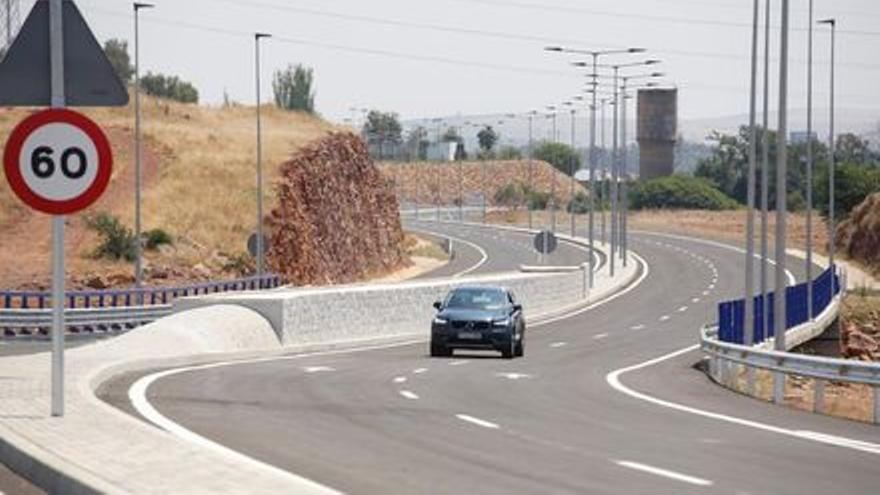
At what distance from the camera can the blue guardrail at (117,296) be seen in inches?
2210

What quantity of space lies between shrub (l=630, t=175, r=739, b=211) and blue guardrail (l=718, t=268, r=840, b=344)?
365 ft

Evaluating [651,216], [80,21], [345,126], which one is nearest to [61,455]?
[80,21]

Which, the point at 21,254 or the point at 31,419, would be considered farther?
the point at 21,254

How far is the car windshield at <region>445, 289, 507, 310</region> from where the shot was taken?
42653 millimetres

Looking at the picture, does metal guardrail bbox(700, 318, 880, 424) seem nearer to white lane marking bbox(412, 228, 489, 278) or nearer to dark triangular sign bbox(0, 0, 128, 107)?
dark triangular sign bbox(0, 0, 128, 107)

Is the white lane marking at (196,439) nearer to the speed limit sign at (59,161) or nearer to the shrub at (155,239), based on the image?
the speed limit sign at (59,161)

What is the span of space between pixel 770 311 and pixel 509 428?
3652 centimetres

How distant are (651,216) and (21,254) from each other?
349 ft

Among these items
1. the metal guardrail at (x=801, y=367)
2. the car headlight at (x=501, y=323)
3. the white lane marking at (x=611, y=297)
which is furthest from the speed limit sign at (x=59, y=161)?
the white lane marking at (x=611, y=297)

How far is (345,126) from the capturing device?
398 ft

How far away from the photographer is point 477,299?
43.2 metres

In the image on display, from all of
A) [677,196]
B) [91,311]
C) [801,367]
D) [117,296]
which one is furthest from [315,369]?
[677,196]

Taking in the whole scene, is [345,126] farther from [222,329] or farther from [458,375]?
[458,375]

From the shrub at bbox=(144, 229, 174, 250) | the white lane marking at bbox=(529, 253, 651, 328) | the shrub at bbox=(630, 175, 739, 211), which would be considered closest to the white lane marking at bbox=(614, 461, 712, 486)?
the white lane marking at bbox=(529, 253, 651, 328)
